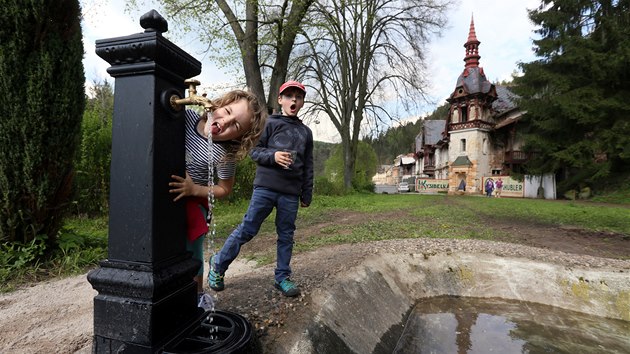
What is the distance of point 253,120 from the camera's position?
1866 millimetres

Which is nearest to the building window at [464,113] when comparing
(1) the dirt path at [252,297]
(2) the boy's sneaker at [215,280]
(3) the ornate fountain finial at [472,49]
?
(3) the ornate fountain finial at [472,49]

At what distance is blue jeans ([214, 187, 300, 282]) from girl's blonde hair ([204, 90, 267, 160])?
612 mm

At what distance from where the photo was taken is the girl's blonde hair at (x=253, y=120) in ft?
6.04

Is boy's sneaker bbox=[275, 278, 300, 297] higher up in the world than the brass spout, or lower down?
lower down

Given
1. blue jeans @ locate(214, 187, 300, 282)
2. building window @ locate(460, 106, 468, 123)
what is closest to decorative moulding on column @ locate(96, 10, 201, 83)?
blue jeans @ locate(214, 187, 300, 282)

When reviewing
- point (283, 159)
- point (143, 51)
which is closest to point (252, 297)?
point (283, 159)

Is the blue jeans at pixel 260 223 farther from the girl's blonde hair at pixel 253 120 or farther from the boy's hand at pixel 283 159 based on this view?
the girl's blonde hair at pixel 253 120

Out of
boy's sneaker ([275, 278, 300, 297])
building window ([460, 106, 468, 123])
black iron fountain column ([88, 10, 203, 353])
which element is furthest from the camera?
building window ([460, 106, 468, 123])

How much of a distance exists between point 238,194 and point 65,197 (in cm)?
770

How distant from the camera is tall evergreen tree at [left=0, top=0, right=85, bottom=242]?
3219 mm

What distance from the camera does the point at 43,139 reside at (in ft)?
11.1

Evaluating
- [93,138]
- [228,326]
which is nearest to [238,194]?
[93,138]

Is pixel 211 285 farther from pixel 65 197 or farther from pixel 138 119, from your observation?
pixel 65 197

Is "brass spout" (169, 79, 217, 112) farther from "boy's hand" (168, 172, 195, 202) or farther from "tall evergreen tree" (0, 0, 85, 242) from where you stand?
"tall evergreen tree" (0, 0, 85, 242)
